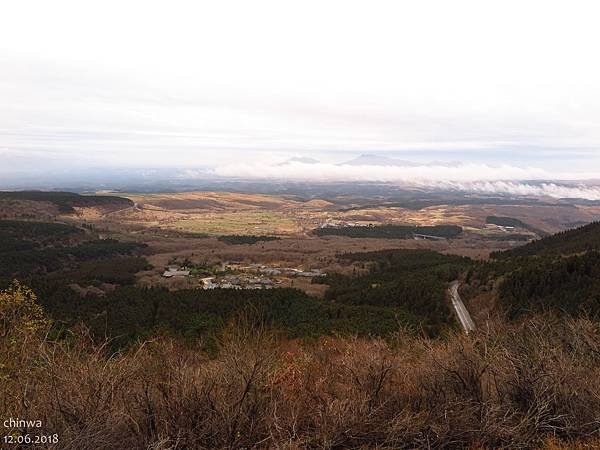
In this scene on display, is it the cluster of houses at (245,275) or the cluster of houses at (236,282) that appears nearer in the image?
the cluster of houses at (236,282)

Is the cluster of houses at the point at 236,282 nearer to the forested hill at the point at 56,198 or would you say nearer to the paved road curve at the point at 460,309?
Result: the paved road curve at the point at 460,309

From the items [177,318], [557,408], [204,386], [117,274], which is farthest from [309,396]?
[117,274]

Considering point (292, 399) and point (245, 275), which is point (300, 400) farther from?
point (245, 275)

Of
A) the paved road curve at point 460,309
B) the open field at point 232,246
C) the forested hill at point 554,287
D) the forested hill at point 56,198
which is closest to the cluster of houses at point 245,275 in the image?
the open field at point 232,246

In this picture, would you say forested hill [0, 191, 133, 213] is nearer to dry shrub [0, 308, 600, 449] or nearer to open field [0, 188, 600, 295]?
open field [0, 188, 600, 295]

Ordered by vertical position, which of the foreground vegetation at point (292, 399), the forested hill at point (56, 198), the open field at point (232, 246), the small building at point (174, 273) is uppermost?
the forested hill at point (56, 198)

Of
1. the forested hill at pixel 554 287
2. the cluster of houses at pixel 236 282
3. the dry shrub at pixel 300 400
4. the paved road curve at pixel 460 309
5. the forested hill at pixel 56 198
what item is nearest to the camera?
the dry shrub at pixel 300 400

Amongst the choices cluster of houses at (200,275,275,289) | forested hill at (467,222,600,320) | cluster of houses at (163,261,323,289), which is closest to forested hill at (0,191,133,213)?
cluster of houses at (163,261,323,289)

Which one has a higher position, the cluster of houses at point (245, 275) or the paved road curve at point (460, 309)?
the paved road curve at point (460, 309)

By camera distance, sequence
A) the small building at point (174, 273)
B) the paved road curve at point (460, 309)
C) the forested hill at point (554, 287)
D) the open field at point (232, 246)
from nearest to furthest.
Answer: the forested hill at point (554, 287) < the paved road curve at point (460, 309) < the small building at point (174, 273) < the open field at point (232, 246)
